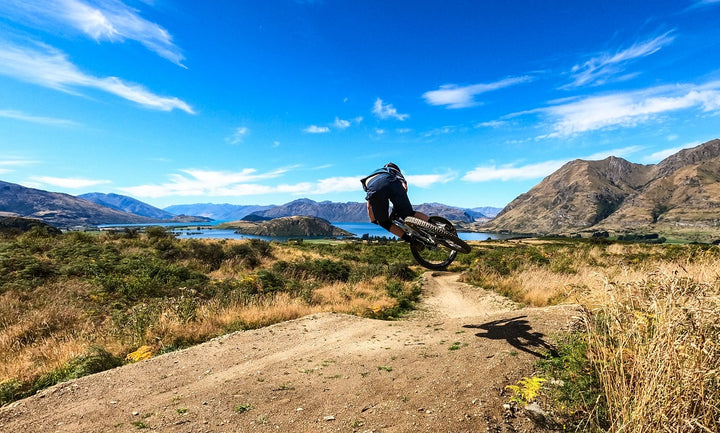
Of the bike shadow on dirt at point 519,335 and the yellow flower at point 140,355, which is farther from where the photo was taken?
the yellow flower at point 140,355

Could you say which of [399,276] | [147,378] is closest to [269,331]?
[147,378]

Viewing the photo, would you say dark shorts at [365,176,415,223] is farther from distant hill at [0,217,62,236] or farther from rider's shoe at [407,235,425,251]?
distant hill at [0,217,62,236]

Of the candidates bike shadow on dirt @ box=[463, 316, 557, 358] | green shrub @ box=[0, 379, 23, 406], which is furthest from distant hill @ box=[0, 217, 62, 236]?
bike shadow on dirt @ box=[463, 316, 557, 358]

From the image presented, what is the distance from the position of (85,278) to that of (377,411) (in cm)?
1905

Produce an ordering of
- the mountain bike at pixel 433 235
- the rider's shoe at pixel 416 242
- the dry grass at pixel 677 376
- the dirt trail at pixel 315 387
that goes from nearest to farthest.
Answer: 1. the dry grass at pixel 677 376
2. the dirt trail at pixel 315 387
3. the mountain bike at pixel 433 235
4. the rider's shoe at pixel 416 242

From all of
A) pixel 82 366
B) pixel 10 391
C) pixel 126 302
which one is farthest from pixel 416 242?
pixel 126 302

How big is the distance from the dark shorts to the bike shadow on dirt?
4.23 meters

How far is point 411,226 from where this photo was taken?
29.8 feet

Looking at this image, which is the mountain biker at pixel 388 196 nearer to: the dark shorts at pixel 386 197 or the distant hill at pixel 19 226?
the dark shorts at pixel 386 197

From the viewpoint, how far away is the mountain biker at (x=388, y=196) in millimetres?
9070

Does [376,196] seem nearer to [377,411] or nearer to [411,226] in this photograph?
[411,226]

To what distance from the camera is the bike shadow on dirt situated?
7145 millimetres

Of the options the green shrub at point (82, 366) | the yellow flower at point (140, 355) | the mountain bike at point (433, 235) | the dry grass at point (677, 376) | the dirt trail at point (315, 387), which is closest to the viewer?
the dry grass at point (677, 376)

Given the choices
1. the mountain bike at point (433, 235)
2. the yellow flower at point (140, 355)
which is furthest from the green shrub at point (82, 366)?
the mountain bike at point (433, 235)
